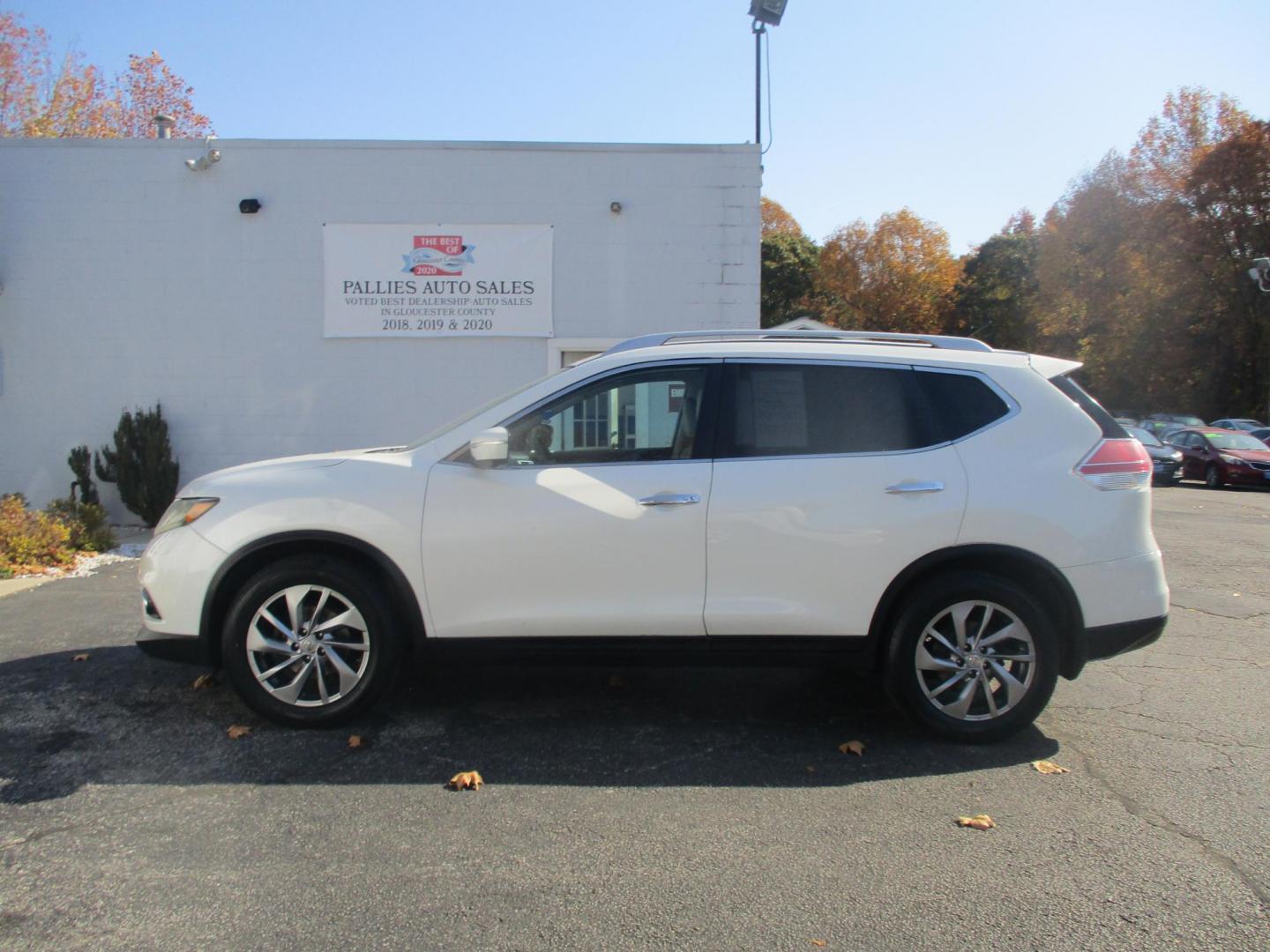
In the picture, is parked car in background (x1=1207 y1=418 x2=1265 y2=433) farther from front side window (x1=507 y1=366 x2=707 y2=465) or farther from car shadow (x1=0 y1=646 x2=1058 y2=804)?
front side window (x1=507 y1=366 x2=707 y2=465)

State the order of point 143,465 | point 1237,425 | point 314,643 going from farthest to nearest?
point 1237,425, point 143,465, point 314,643

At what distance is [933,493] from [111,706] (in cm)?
418

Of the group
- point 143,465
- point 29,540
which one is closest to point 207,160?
point 143,465

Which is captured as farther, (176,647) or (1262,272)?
(1262,272)

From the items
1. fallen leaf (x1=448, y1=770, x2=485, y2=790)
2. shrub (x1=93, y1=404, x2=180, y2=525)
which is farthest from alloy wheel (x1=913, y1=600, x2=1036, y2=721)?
shrub (x1=93, y1=404, x2=180, y2=525)

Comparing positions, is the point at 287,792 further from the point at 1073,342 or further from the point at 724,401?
the point at 1073,342

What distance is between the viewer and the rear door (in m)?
4.41

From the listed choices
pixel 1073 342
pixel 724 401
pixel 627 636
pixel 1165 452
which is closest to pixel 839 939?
pixel 627 636

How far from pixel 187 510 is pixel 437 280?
23.8 ft

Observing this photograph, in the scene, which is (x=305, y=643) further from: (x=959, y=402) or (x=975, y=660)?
(x=959, y=402)

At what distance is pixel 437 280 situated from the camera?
11516 mm

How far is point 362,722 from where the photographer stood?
473 centimetres

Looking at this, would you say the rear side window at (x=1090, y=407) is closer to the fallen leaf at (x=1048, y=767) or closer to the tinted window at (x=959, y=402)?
the tinted window at (x=959, y=402)

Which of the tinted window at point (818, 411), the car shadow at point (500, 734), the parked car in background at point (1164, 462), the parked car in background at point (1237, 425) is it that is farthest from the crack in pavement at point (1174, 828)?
the parked car in background at point (1237, 425)
